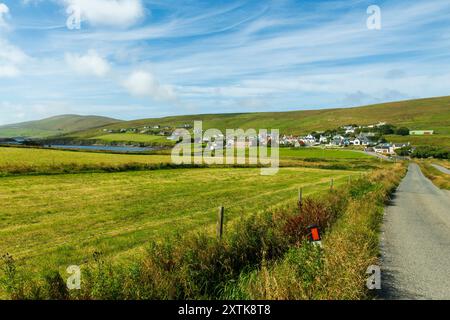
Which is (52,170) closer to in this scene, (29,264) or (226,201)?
(226,201)

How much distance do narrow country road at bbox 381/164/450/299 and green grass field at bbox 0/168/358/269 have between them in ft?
17.3

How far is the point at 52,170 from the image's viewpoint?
4159 centimetres

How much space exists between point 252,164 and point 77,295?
67027mm

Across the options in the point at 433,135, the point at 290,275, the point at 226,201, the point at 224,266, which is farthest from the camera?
the point at 433,135

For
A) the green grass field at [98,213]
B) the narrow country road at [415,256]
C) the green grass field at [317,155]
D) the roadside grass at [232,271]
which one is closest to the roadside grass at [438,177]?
the green grass field at [98,213]

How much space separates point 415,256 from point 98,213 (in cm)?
1626

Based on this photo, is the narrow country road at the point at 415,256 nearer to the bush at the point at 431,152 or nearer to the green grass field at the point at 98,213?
the green grass field at the point at 98,213

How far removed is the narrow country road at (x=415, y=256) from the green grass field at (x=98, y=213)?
5277 mm

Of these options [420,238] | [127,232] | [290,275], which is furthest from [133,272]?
[420,238]

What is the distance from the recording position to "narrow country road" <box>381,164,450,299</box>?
9.21 meters

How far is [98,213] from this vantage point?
21391 mm

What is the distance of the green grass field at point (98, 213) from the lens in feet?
45.6

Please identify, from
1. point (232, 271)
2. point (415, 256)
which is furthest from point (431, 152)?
point (232, 271)
